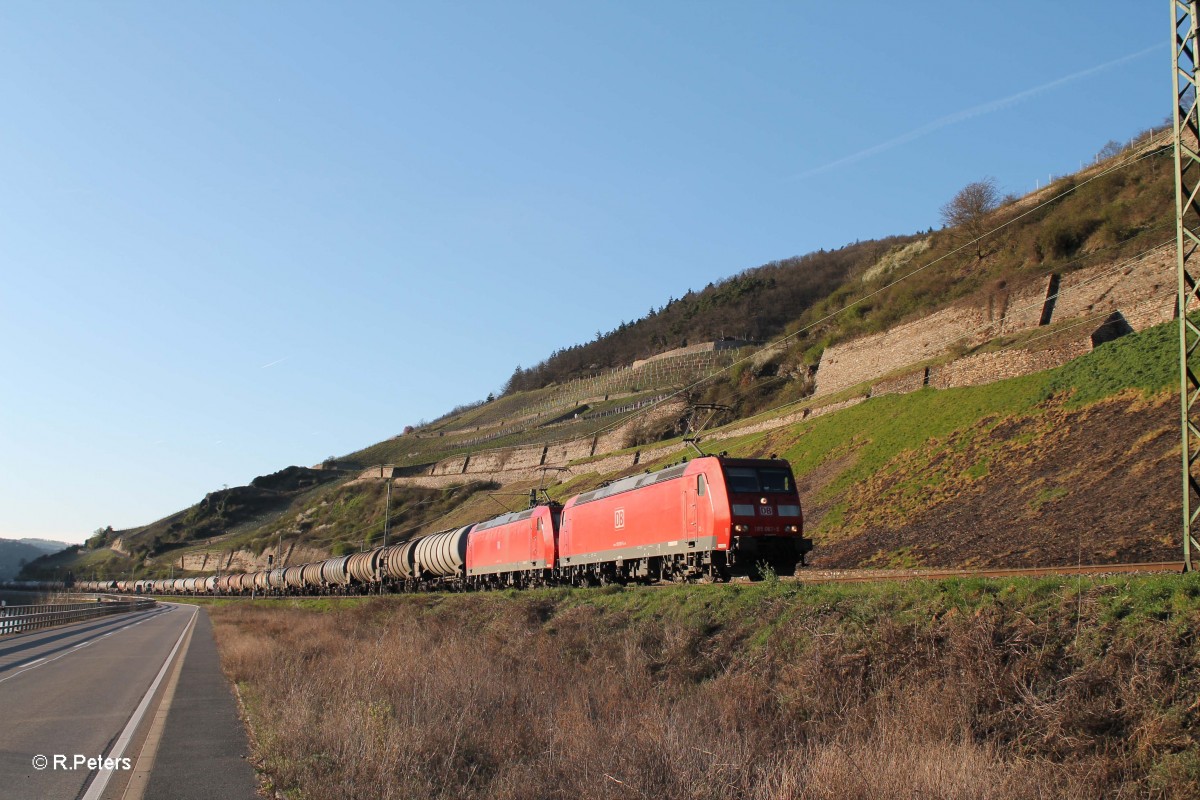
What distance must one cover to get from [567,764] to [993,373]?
31.3m

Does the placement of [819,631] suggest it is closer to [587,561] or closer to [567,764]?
[567,764]

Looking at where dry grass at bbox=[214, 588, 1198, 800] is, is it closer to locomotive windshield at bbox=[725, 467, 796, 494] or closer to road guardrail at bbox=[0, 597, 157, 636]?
locomotive windshield at bbox=[725, 467, 796, 494]

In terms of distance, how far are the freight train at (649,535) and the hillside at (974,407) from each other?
5.31 m

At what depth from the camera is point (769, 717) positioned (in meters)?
10.7

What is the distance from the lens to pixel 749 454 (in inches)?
1790

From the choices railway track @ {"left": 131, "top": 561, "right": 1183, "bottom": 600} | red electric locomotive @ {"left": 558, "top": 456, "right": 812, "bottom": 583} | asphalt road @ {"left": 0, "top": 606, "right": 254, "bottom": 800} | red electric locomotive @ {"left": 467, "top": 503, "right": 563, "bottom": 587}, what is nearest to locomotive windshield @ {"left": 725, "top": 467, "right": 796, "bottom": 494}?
red electric locomotive @ {"left": 558, "top": 456, "right": 812, "bottom": 583}

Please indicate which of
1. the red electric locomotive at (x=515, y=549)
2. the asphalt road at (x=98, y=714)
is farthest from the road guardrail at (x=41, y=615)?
the red electric locomotive at (x=515, y=549)

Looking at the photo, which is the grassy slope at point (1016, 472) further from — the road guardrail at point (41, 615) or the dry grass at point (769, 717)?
the road guardrail at point (41, 615)

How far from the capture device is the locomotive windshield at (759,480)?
21.3m

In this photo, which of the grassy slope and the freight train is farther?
the freight train

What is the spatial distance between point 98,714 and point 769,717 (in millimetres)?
9592

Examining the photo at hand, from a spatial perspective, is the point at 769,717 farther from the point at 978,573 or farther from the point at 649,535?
the point at 649,535

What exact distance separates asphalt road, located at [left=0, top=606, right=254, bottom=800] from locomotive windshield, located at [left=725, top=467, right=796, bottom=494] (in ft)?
38.7

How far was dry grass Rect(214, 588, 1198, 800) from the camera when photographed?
7520mm
